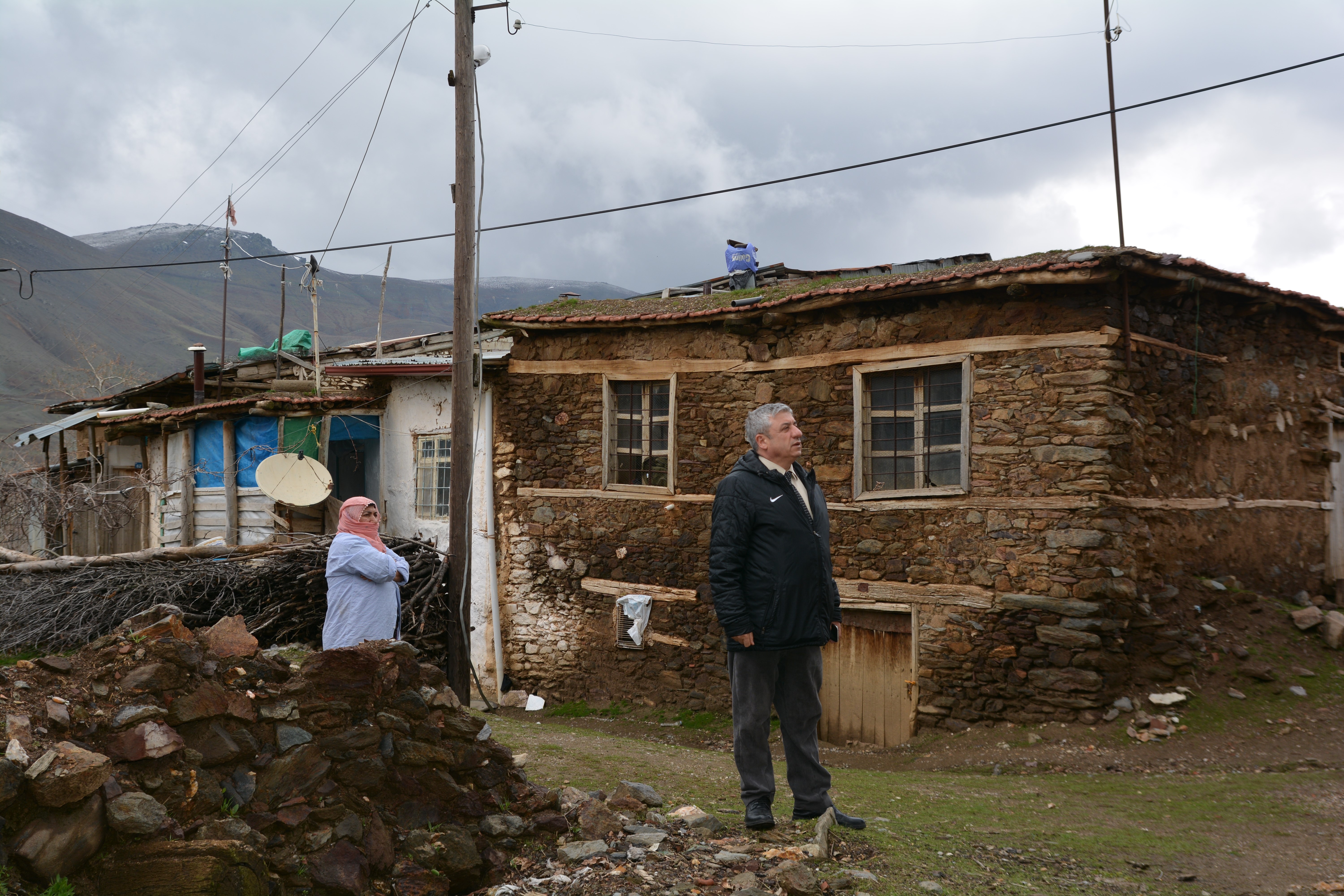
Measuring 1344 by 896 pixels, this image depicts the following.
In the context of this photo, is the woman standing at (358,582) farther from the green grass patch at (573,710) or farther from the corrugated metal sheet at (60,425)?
the corrugated metal sheet at (60,425)

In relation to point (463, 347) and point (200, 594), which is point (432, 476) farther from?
point (463, 347)

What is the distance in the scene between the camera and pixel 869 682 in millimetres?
9992

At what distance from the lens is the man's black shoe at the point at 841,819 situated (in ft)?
14.8

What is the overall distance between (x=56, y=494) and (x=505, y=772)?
1489 cm

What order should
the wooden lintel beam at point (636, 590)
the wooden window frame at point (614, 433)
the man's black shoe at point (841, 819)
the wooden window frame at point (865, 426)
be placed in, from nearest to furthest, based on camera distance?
the man's black shoe at point (841, 819)
the wooden window frame at point (865, 426)
the wooden lintel beam at point (636, 590)
the wooden window frame at point (614, 433)

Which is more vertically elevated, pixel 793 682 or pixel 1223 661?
pixel 793 682

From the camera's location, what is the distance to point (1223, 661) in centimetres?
886

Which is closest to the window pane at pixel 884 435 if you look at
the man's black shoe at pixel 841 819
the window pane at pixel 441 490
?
the man's black shoe at pixel 841 819

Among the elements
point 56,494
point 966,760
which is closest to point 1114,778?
point 966,760

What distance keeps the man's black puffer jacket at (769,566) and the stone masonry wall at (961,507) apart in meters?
5.01

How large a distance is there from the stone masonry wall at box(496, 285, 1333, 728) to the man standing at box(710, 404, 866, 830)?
16.3 feet

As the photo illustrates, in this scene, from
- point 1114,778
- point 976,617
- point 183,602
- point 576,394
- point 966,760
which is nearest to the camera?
point 1114,778

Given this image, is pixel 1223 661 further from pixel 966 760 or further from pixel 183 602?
pixel 183 602

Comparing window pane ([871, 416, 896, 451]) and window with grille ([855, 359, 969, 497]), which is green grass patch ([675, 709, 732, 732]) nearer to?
window with grille ([855, 359, 969, 497])
